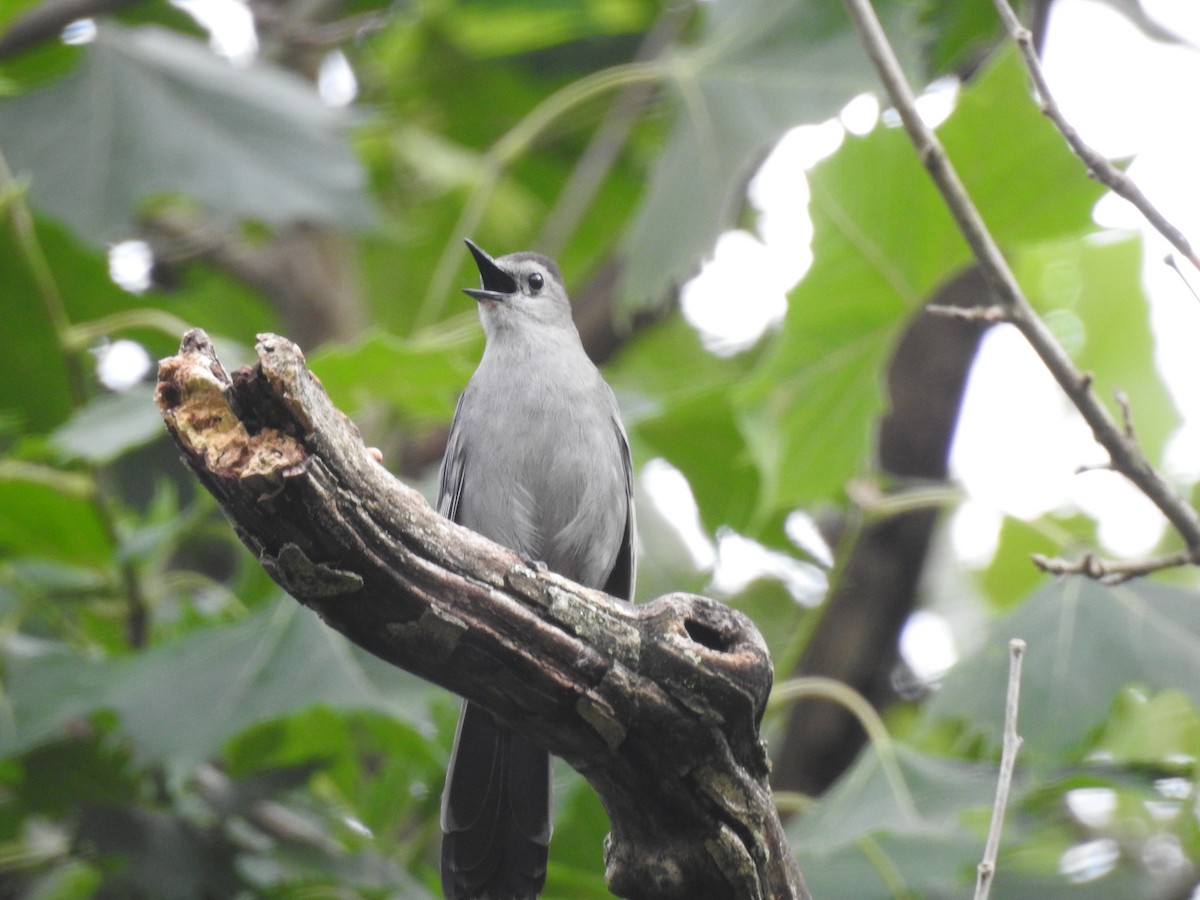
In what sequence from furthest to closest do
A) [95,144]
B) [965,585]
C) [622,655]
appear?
1. [965,585]
2. [95,144]
3. [622,655]

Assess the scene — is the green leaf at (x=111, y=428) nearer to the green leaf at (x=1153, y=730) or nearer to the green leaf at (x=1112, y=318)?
the green leaf at (x=1112, y=318)

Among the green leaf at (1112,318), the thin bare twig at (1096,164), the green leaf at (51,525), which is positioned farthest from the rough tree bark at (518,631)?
the green leaf at (1112,318)

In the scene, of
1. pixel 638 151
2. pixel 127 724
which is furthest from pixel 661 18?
pixel 127 724

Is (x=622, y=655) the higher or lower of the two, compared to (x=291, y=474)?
lower

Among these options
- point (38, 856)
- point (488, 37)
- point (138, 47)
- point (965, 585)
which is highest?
point (488, 37)

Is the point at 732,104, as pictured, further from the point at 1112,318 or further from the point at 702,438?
the point at 1112,318

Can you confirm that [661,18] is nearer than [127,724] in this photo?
No

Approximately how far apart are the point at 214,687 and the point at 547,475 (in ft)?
4.06

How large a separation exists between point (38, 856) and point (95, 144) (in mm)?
2737

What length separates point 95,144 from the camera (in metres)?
5.23

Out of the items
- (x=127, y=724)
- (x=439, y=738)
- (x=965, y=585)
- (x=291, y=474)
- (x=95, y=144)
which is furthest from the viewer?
(x=965, y=585)

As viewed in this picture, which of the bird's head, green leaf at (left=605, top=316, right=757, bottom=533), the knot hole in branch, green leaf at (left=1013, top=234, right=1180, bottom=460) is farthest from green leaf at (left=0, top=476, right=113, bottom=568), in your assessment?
green leaf at (left=1013, top=234, right=1180, bottom=460)

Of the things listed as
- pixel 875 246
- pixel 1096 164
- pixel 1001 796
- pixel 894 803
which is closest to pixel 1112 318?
pixel 875 246

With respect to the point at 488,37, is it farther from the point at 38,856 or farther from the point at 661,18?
the point at 38,856
